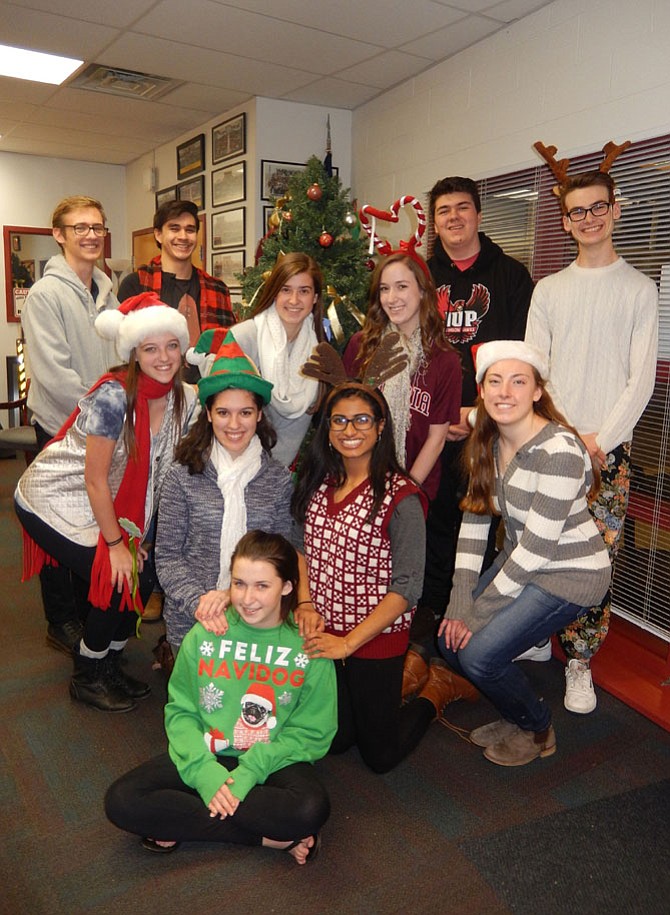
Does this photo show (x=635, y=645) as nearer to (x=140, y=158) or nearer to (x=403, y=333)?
(x=403, y=333)

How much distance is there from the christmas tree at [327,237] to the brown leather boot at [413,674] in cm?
194

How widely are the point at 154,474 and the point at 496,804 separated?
143 cm

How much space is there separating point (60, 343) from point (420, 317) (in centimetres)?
141

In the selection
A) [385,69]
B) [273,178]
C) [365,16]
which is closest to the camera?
[365,16]

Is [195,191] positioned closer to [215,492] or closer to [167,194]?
[167,194]

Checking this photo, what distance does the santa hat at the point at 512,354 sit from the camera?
2.07 metres

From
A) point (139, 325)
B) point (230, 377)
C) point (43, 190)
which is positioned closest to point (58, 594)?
point (139, 325)

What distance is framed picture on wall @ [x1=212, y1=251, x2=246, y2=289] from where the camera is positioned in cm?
540

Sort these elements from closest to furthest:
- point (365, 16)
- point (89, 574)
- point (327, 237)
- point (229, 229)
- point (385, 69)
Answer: point (89, 574)
point (365, 16)
point (327, 237)
point (385, 69)
point (229, 229)

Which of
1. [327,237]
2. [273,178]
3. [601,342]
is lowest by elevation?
[601,342]

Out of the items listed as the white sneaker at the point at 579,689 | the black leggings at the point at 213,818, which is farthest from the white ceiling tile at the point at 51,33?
the white sneaker at the point at 579,689

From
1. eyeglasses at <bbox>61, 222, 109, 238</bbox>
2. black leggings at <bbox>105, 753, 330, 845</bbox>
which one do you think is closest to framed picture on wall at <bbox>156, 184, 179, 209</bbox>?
eyeglasses at <bbox>61, 222, 109, 238</bbox>

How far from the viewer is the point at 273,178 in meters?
5.06

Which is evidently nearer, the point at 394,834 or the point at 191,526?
the point at 394,834
